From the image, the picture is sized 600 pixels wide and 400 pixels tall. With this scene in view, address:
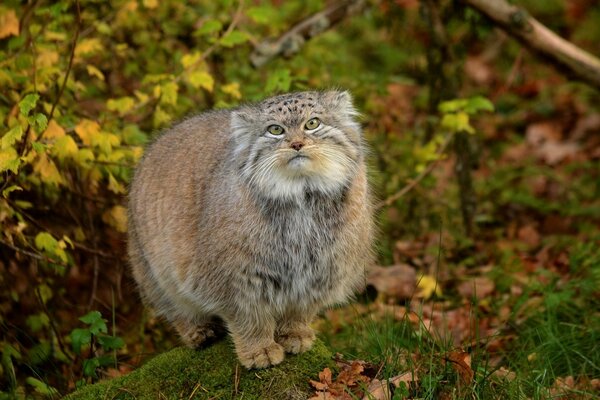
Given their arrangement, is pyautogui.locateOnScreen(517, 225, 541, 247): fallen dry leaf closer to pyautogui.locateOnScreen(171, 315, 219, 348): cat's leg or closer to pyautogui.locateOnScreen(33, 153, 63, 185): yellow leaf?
pyautogui.locateOnScreen(171, 315, 219, 348): cat's leg

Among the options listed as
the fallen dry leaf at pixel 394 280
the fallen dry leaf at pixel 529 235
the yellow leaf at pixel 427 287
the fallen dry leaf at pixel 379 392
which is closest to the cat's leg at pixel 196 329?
the fallen dry leaf at pixel 379 392

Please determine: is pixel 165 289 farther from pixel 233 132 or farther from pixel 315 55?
pixel 315 55

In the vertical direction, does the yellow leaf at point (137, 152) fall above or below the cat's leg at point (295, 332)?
above

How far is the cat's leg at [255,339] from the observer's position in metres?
4.38

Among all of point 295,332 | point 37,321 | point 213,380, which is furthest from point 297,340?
point 37,321

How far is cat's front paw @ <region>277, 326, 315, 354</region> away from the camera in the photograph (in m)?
4.51

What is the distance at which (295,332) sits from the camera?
180 inches

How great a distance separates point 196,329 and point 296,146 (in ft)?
4.58

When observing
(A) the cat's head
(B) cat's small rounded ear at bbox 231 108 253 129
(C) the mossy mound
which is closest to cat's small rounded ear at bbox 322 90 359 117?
(A) the cat's head

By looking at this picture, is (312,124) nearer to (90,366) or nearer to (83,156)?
(83,156)

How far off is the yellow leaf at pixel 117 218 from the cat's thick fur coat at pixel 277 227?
1.17 meters

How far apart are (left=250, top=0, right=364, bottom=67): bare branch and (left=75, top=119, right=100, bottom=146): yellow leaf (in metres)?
1.94

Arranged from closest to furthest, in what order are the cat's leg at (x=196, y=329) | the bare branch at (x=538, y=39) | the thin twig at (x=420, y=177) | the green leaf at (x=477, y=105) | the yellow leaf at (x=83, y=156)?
the cat's leg at (x=196, y=329) < the yellow leaf at (x=83, y=156) < the green leaf at (x=477, y=105) < the thin twig at (x=420, y=177) < the bare branch at (x=538, y=39)

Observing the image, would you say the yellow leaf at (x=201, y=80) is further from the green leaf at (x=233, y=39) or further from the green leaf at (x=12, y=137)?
the green leaf at (x=12, y=137)
